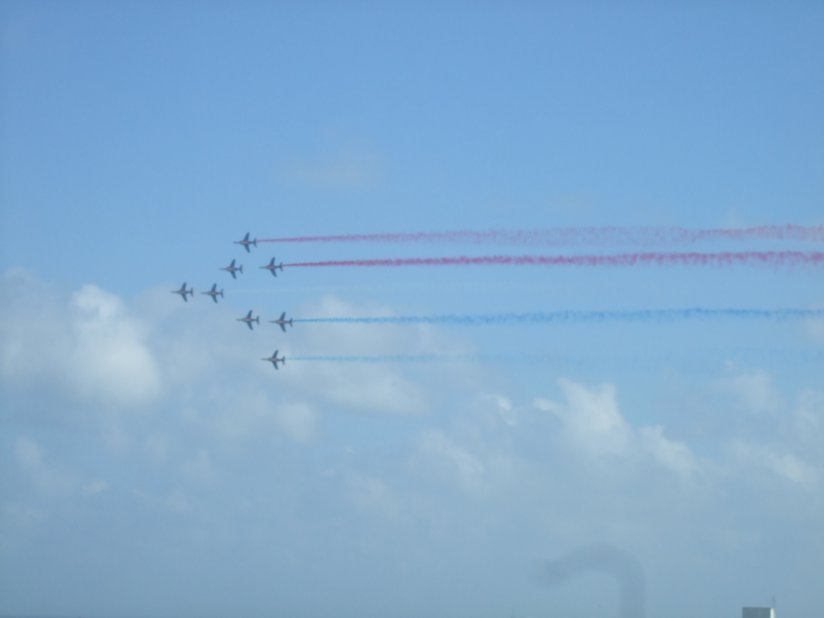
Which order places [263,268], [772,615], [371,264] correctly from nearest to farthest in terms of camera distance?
[371,264] < [263,268] < [772,615]

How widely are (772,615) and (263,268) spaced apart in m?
69.3

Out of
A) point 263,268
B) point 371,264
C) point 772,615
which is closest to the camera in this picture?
point 371,264

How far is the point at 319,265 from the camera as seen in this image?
104062 mm

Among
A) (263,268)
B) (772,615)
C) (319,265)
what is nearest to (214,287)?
(263,268)

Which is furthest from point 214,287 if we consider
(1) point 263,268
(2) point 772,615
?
(2) point 772,615

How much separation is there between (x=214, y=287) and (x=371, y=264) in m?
43.8

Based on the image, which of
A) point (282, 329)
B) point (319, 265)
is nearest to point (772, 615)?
point (282, 329)

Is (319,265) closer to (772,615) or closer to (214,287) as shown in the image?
(214,287)

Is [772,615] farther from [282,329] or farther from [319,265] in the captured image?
[319,265]

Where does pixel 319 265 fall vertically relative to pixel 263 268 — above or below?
below

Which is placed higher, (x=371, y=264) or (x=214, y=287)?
(x=214, y=287)

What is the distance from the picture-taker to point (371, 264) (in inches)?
3910

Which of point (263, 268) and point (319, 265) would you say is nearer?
point (319, 265)

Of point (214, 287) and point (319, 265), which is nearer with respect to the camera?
point (319, 265)
